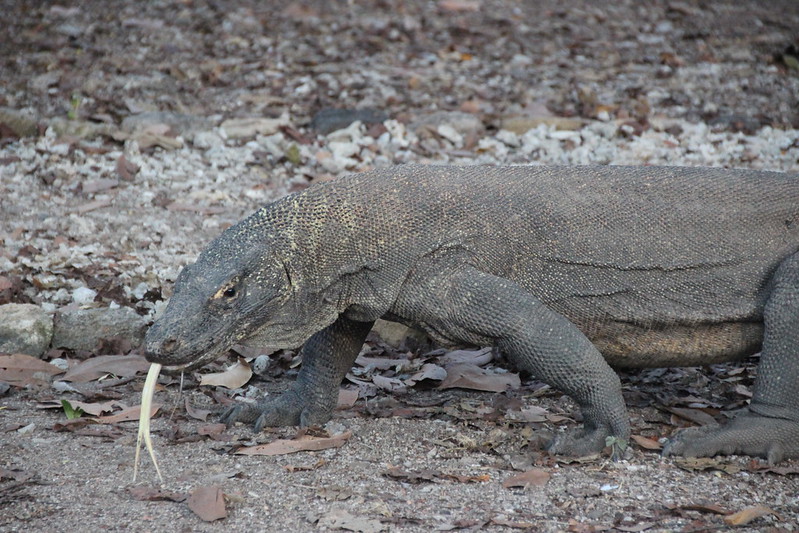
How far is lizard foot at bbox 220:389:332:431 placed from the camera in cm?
431

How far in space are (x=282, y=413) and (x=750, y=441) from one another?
1.95 meters

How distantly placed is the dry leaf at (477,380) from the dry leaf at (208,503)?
1.63m

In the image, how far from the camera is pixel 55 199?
6742 millimetres

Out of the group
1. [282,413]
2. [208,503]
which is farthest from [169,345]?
[282,413]

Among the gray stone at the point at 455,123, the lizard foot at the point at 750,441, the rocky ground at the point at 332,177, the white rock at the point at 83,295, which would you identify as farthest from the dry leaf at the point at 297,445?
the gray stone at the point at 455,123

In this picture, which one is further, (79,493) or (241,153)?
(241,153)

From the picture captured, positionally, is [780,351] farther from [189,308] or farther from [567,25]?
[567,25]

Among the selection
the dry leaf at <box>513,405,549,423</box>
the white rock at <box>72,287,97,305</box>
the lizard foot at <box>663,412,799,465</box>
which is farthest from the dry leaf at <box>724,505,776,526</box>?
the white rock at <box>72,287,97,305</box>

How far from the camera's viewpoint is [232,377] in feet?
16.2

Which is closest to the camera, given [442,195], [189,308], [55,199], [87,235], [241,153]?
[189,308]

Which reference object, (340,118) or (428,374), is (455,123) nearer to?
(340,118)

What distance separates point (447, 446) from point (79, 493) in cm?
144

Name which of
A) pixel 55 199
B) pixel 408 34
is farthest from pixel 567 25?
pixel 55 199

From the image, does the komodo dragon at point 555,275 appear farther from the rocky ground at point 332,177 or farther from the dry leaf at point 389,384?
the dry leaf at point 389,384
